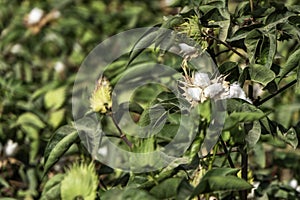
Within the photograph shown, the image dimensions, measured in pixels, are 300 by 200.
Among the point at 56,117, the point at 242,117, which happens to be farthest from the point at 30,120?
the point at 242,117

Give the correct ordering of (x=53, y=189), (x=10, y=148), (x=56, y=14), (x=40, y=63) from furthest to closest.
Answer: (x=56, y=14), (x=40, y=63), (x=10, y=148), (x=53, y=189)

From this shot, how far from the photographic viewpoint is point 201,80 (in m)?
1.29

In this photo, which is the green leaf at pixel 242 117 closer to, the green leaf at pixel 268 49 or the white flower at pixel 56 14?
the green leaf at pixel 268 49

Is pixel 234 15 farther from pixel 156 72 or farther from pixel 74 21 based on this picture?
pixel 74 21

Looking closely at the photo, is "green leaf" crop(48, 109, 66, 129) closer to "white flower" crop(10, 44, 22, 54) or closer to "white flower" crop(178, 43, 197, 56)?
"white flower" crop(10, 44, 22, 54)

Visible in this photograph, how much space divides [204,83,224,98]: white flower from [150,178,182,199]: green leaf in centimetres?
22

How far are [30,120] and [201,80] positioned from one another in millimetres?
1056

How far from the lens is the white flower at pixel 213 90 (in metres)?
1.27

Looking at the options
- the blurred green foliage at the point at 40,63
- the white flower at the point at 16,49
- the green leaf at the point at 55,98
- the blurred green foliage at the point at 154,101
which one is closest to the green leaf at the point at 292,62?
the blurred green foliage at the point at 154,101

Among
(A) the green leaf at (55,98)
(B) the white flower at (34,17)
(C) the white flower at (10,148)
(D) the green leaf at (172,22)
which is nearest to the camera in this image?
(D) the green leaf at (172,22)

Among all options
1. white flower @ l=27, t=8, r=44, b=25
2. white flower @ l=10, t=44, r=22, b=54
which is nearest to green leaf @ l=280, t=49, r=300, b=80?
white flower @ l=10, t=44, r=22, b=54

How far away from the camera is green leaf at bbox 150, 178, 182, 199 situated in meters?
1.09

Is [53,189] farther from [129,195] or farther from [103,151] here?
[129,195]

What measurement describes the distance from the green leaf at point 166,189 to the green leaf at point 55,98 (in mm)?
1334
